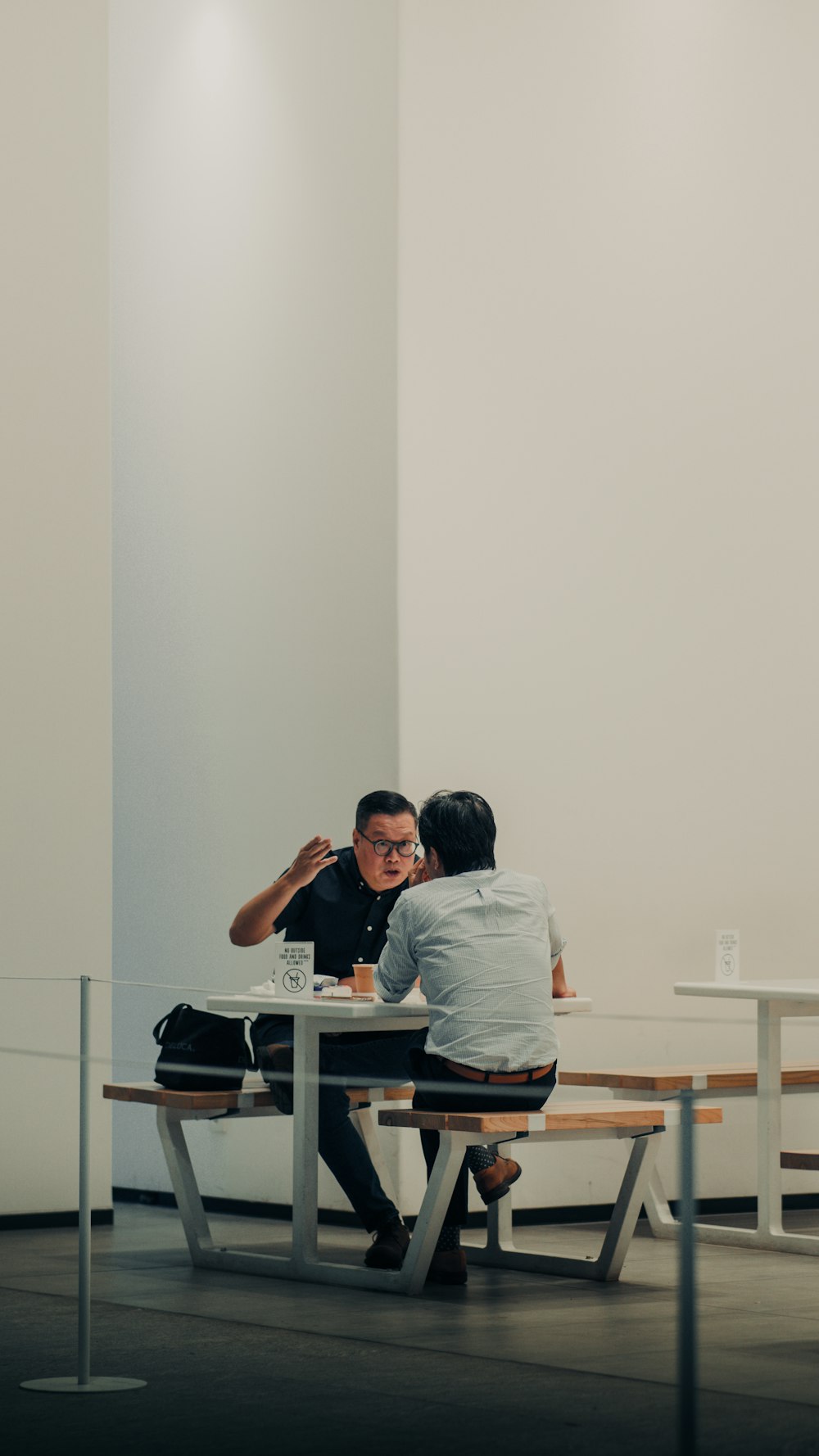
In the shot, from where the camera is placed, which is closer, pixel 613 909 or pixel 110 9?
pixel 613 909

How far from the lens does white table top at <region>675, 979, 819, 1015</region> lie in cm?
529

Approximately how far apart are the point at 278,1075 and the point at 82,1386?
2.35 feet

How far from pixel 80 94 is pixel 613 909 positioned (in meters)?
2.86

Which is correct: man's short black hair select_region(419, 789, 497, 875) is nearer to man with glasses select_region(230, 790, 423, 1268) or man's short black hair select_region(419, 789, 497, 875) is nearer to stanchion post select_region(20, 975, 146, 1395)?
man with glasses select_region(230, 790, 423, 1268)

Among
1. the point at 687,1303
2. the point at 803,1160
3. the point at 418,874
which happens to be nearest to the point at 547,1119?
the point at 803,1160

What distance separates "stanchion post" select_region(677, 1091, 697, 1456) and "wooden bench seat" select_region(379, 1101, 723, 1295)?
0.25 m

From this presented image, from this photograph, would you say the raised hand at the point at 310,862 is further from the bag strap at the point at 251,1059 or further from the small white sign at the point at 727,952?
the small white sign at the point at 727,952

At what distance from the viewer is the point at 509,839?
19.2 ft

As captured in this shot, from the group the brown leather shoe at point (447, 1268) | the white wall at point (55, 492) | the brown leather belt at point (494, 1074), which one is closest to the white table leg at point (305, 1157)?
the brown leather shoe at point (447, 1268)

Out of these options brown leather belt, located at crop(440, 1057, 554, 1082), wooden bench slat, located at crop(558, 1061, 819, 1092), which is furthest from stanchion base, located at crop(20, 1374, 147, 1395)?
wooden bench slat, located at crop(558, 1061, 819, 1092)

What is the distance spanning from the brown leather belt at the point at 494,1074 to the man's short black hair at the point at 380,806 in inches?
37.2

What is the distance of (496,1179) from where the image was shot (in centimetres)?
447

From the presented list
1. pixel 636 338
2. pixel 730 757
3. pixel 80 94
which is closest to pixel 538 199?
pixel 636 338

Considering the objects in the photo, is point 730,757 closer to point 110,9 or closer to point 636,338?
point 636,338
